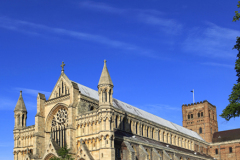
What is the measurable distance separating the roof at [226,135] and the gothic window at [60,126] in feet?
185

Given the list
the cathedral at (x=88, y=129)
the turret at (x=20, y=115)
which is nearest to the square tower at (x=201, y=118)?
the cathedral at (x=88, y=129)

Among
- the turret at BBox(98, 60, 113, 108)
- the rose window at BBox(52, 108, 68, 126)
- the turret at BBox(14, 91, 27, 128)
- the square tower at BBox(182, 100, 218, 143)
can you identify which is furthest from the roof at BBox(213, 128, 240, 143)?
the turret at BBox(14, 91, 27, 128)

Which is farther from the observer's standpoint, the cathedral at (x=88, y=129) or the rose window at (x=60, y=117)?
the rose window at (x=60, y=117)

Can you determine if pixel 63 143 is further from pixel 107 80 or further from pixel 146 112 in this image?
pixel 146 112

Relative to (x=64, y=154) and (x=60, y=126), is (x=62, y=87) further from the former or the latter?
(x=64, y=154)

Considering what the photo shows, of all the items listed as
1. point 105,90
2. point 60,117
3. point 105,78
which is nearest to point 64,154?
point 60,117

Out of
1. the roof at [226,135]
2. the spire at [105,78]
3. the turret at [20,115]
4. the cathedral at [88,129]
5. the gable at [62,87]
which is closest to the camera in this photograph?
the cathedral at [88,129]

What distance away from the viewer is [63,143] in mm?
60219

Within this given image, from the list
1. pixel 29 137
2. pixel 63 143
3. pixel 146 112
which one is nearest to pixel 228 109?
pixel 63 143

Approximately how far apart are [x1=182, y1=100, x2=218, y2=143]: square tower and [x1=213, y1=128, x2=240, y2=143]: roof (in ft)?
5.00

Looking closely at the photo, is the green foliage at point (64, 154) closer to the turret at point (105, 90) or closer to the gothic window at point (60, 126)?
the gothic window at point (60, 126)

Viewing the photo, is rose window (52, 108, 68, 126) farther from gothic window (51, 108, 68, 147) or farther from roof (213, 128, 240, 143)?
roof (213, 128, 240, 143)

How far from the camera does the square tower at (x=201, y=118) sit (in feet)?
348

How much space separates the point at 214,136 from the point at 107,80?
61852 mm
